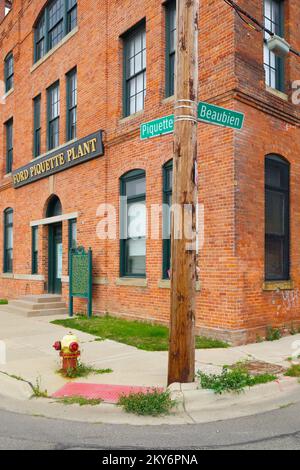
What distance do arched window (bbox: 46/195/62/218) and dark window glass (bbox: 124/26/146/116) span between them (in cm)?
492

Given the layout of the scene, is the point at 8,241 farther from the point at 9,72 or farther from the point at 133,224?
the point at 133,224

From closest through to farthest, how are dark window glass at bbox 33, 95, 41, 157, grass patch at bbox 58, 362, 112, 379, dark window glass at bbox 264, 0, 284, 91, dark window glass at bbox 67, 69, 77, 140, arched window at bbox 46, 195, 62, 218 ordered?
grass patch at bbox 58, 362, 112, 379 → dark window glass at bbox 264, 0, 284, 91 → dark window glass at bbox 67, 69, 77, 140 → arched window at bbox 46, 195, 62, 218 → dark window glass at bbox 33, 95, 41, 157

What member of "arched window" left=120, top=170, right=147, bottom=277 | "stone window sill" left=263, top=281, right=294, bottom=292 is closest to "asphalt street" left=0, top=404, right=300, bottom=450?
"stone window sill" left=263, top=281, right=294, bottom=292

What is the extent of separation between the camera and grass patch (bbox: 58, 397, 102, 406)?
594cm

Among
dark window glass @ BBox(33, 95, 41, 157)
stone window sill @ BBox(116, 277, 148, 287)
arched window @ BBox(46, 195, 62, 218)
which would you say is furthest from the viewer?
dark window glass @ BBox(33, 95, 41, 157)

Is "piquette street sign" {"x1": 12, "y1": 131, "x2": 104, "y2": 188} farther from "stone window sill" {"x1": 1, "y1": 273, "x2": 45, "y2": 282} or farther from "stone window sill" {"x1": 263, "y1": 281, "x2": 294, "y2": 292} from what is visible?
"stone window sill" {"x1": 263, "y1": 281, "x2": 294, "y2": 292}

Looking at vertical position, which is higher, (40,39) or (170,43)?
(40,39)

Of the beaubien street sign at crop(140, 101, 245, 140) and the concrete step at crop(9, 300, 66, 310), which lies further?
the concrete step at crop(9, 300, 66, 310)

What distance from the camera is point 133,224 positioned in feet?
41.6

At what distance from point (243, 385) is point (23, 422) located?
2.87m

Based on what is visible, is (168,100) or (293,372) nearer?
(293,372)

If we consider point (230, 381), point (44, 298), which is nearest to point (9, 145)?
point (44, 298)

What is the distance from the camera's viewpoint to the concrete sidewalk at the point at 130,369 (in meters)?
5.91

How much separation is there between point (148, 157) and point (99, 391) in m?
6.96
